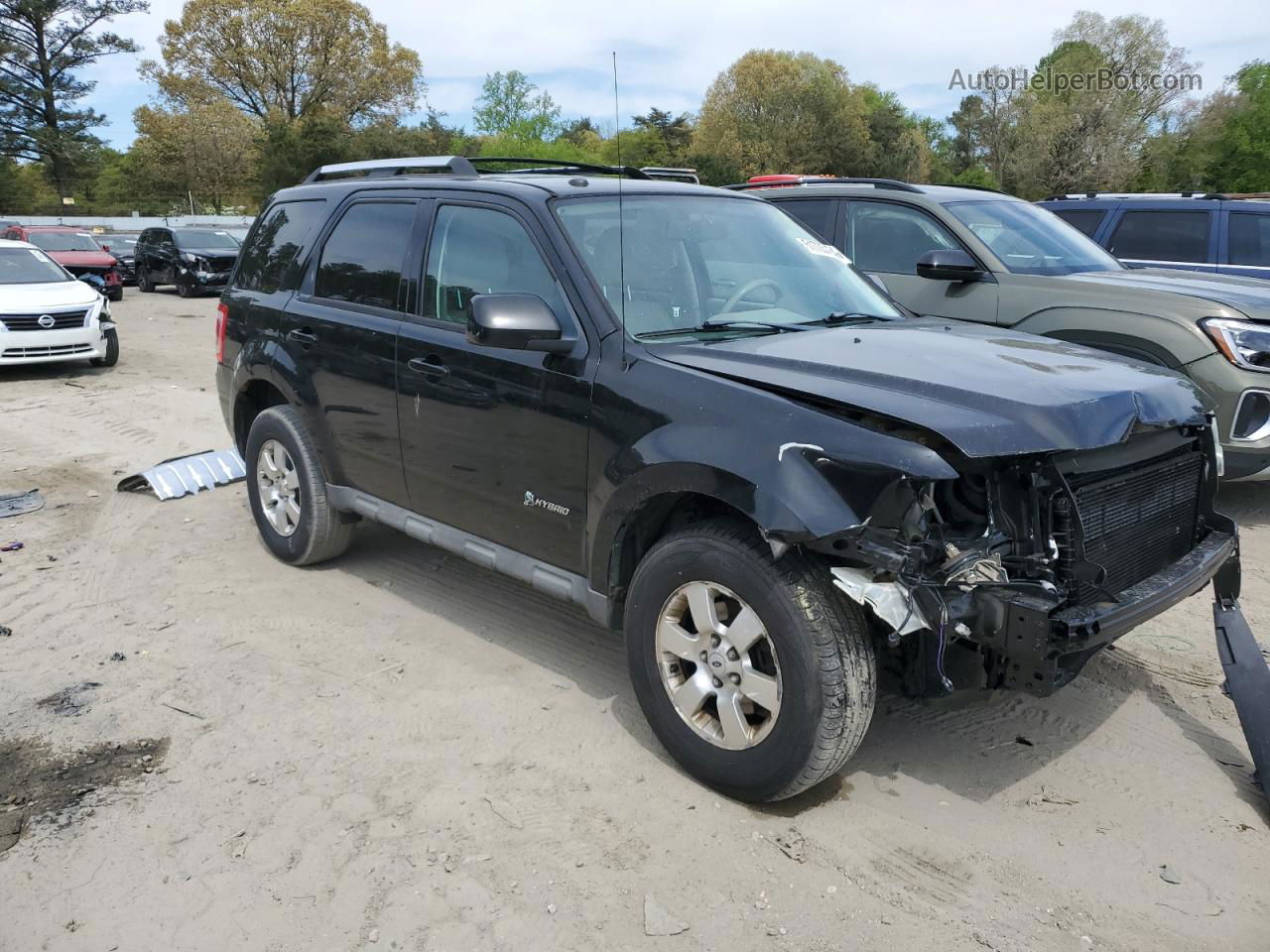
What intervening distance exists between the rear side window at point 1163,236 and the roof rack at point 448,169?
20.7 ft

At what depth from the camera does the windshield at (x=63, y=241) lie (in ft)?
73.4

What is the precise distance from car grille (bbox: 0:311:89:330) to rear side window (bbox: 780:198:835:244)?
933 centimetres

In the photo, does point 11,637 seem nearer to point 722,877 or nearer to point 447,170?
point 447,170

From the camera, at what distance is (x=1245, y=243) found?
8.98 meters

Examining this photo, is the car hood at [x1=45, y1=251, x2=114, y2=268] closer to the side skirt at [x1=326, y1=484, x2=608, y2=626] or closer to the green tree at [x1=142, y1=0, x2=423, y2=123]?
the side skirt at [x1=326, y1=484, x2=608, y2=626]

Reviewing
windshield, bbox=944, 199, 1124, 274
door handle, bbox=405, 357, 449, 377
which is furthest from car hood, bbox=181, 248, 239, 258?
door handle, bbox=405, 357, 449, 377

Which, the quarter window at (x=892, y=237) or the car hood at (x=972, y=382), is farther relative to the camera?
the quarter window at (x=892, y=237)

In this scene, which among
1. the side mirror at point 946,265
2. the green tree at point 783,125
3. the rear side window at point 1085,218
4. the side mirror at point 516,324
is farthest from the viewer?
the green tree at point 783,125

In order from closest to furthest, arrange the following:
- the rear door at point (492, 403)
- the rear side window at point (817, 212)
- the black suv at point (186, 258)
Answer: the rear door at point (492, 403) < the rear side window at point (817, 212) < the black suv at point (186, 258)

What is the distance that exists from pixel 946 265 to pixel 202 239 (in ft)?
72.1

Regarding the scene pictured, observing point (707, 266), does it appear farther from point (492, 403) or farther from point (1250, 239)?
point (1250, 239)

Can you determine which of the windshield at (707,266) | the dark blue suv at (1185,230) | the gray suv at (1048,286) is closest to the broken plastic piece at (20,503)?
the windshield at (707,266)

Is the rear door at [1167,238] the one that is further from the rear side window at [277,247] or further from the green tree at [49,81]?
the green tree at [49,81]

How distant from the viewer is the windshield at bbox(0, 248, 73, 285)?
12.9 meters
